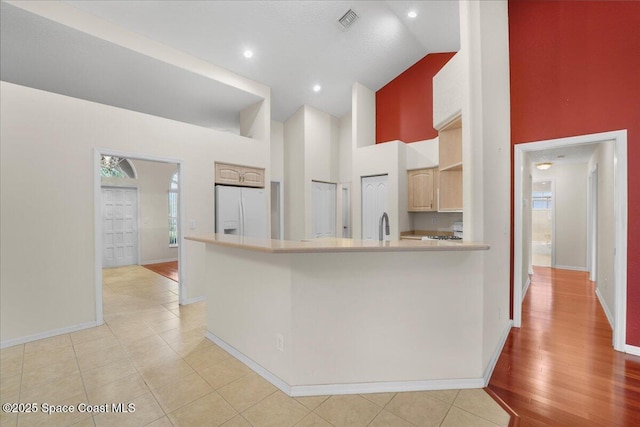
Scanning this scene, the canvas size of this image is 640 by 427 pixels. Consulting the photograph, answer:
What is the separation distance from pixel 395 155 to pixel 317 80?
1.97 metres

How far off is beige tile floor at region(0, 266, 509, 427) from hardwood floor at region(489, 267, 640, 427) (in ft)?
1.03

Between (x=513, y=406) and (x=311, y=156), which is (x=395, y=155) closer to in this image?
(x=311, y=156)

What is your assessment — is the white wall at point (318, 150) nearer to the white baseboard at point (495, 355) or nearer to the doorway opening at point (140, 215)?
the doorway opening at point (140, 215)

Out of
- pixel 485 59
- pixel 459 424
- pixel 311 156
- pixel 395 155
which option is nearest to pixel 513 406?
pixel 459 424

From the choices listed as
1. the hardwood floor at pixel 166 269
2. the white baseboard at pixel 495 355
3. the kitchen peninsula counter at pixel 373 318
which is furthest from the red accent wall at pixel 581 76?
the hardwood floor at pixel 166 269

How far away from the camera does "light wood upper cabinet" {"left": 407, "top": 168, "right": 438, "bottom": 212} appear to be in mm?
4598

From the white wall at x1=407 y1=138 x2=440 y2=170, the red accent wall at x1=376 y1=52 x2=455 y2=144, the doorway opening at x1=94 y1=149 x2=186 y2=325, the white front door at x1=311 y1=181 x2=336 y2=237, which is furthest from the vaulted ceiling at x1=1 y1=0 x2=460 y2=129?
the doorway opening at x1=94 y1=149 x2=186 y2=325

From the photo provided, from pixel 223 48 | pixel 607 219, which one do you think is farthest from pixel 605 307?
pixel 223 48

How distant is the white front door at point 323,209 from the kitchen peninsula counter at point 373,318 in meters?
3.68

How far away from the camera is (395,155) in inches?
186

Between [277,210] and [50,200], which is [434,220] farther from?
[50,200]

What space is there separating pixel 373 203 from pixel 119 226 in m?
6.05

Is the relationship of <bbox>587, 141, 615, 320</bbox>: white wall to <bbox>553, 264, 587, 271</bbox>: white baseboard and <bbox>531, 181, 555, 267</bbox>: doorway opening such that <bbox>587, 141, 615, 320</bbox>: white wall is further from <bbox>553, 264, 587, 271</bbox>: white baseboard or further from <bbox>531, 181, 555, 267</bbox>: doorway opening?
<bbox>531, 181, 555, 267</bbox>: doorway opening

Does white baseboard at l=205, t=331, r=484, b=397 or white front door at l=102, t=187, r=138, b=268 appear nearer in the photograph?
white baseboard at l=205, t=331, r=484, b=397
